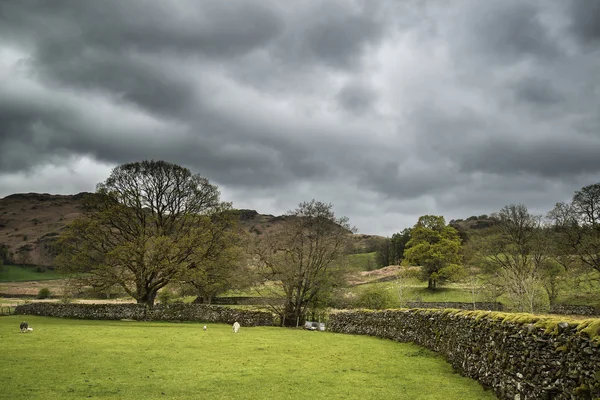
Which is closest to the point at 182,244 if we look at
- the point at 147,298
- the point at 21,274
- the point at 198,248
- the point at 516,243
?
the point at 198,248

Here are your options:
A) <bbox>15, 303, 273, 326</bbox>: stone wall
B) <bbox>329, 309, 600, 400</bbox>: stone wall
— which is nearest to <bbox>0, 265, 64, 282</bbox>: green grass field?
<bbox>15, 303, 273, 326</bbox>: stone wall

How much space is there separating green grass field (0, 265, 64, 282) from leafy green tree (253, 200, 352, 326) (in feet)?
340

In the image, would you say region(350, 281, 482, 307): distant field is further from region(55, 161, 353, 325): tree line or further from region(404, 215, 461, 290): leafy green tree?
region(55, 161, 353, 325): tree line

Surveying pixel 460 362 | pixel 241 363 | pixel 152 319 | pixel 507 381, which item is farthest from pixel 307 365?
pixel 152 319

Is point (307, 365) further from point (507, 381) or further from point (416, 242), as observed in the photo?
point (416, 242)

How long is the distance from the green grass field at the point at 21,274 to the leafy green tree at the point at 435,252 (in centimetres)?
10322

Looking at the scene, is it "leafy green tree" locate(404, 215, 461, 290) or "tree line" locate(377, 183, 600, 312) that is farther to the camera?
"leafy green tree" locate(404, 215, 461, 290)

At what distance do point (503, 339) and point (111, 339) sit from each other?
18.9 metres

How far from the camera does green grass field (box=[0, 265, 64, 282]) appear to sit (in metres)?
120

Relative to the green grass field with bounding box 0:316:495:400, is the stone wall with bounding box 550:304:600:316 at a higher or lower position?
lower

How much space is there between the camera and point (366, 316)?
2844 cm

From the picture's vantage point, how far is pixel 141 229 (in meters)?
37.4

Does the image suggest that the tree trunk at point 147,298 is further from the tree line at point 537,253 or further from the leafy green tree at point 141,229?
the tree line at point 537,253

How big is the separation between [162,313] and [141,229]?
8.34 m
